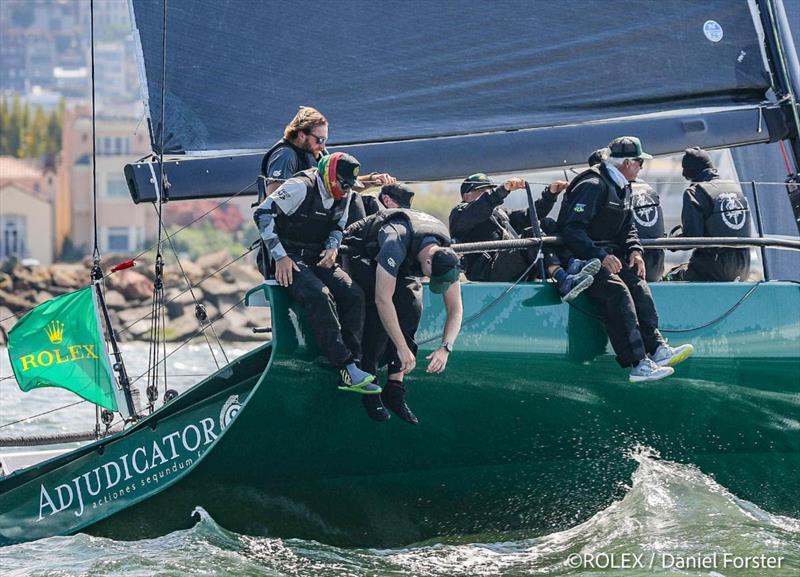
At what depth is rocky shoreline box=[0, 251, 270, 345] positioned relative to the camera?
31.0 meters

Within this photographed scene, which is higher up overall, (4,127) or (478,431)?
(4,127)

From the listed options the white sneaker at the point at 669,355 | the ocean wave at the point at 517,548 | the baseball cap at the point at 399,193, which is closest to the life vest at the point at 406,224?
the baseball cap at the point at 399,193

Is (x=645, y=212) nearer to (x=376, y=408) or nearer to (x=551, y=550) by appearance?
(x=551, y=550)

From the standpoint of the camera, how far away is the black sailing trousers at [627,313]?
20.7 feet

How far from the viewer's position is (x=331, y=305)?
19.0ft

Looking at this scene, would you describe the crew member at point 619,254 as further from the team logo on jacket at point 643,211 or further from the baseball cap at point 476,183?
the baseball cap at point 476,183

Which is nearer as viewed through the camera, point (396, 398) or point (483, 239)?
point (396, 398)

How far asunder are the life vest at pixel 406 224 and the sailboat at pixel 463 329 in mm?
369

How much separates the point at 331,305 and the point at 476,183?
56.2 inches

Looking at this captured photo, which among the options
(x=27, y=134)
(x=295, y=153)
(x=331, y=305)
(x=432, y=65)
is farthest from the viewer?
(x=27, y=134)

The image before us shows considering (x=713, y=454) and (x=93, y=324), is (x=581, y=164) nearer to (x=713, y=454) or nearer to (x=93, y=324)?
(x=713, y=454)

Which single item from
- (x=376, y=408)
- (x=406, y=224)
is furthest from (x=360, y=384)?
(x=406, y=224)

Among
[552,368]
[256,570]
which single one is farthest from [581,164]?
[256,570]

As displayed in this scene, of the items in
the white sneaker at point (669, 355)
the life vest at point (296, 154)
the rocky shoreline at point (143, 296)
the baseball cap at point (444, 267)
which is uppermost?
the life vest at point (296, 154)
